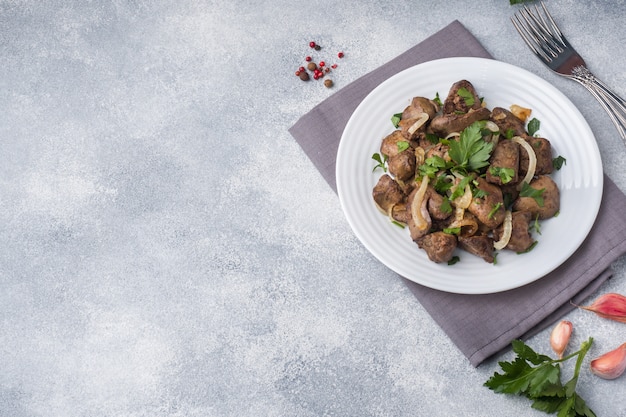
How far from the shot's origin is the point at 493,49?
147 inches

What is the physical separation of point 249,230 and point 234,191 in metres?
0.22

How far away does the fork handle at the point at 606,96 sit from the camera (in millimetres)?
3533

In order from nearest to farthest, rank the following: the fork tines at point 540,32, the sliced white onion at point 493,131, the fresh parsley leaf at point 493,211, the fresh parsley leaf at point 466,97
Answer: the fresh parsley leaf at point 493,211 → the sliced white onion at point 493,131 → the fresh parsley leaf at point 466,97 → the fork tines at point 540,32

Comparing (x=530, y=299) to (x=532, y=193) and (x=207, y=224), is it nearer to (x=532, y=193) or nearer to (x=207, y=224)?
(x=532, y=193)

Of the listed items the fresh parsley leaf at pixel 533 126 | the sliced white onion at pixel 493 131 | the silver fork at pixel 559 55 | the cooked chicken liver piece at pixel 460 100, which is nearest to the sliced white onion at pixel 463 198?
the sliced white onion at pixel 493 131

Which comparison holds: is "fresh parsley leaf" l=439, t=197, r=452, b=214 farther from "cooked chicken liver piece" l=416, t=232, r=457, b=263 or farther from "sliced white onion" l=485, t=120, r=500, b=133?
"sliced white onion" l=485, t=120, r=500, b=133

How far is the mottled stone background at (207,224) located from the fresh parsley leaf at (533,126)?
34 cm

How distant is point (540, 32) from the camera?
366cm

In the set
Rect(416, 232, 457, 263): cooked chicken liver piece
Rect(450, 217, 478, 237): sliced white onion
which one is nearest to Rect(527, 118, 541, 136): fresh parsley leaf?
Rect(450, 217, 478, 237): sliced white onion

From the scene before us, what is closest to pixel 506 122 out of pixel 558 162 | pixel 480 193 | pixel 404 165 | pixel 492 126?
pixel 492 126

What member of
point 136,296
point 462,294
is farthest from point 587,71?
point 136,296

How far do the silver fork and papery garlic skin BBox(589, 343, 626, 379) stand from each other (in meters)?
1.03

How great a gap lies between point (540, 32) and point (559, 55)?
0.15 metres

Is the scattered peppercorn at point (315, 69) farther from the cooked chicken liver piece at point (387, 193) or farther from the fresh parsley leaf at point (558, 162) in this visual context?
the fresh parsley leaf at point (558, 162)
